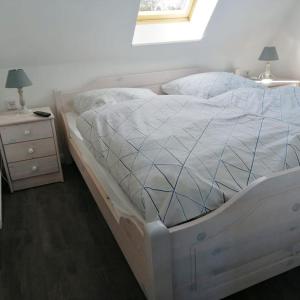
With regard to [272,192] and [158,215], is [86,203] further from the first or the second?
[272,192]

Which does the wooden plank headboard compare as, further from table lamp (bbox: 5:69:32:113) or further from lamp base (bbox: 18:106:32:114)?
table lamp (bbox: 5:69:32:113)

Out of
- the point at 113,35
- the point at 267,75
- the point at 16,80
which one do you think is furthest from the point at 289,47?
the point at 16,80

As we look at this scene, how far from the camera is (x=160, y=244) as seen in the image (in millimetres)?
1037

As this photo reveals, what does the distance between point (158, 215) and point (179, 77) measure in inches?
91.5

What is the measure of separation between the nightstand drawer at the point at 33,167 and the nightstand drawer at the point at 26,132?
19 centimetres

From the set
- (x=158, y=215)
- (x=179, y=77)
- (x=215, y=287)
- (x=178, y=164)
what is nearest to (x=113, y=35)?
(x=179, y=77)

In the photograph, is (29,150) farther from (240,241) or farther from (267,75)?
(267,75)

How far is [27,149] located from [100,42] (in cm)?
112

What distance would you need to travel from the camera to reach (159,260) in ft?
3.49

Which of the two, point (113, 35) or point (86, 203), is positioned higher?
point (113, 35)

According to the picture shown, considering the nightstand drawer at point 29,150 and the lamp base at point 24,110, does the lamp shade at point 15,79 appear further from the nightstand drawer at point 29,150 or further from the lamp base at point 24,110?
the nightstand drawer at point 29,150

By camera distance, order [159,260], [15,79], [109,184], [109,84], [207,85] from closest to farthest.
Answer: [159,260]
[109,184]
[15,79]
[207,85]
[109,84]

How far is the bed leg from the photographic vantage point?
1022 mm

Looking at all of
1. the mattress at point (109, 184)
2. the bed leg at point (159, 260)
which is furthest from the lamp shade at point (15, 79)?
the bed leg at point (159, 260)
